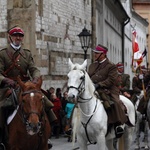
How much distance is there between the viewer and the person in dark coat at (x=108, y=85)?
11430mm

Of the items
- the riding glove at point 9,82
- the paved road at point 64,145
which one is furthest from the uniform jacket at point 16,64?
the paved road at point 64,145

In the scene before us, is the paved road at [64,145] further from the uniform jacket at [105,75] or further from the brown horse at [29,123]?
the brown horse at [29,123]

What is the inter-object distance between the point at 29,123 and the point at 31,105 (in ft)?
0.82

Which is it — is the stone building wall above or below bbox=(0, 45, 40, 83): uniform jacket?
above

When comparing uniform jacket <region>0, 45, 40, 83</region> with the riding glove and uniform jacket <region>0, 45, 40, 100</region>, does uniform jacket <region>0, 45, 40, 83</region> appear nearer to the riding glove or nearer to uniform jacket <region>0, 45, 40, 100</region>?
uniform jacket <region>0, 45, 40, 100</region>

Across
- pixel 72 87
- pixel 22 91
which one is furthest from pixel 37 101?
pixel 72 87

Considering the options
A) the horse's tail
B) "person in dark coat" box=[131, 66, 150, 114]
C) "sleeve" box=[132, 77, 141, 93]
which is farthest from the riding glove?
"sleeve" box=[132, 77, 141, 93]

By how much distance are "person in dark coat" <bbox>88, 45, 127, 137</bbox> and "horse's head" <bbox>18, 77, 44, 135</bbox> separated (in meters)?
3.25

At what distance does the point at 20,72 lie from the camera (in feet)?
30.5

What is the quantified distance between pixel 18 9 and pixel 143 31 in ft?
168

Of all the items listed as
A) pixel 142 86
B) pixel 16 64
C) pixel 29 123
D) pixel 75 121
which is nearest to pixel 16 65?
pixel 16 64

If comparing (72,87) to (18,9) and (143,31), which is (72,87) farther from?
(143,31)

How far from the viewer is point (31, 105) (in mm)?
8008

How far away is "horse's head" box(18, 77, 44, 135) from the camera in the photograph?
789 cm
